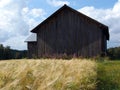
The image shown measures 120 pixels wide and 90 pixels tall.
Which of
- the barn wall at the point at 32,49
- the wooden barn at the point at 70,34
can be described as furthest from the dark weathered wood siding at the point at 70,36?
the barn wall at the point at 32,49

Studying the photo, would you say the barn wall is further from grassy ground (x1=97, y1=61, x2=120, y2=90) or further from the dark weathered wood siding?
grassy ground (x1=97, y1=61, x2=120, y2=90)

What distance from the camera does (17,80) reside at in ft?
16.4

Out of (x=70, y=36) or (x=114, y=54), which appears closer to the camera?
(x=70, y=36)

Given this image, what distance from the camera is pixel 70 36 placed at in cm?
3519

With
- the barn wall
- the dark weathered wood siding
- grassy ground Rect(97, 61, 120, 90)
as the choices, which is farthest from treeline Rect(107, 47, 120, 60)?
grassy ground Rect(97, 61, 120, 90)

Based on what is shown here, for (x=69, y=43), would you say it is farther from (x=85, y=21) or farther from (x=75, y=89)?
(x=75, y=89)

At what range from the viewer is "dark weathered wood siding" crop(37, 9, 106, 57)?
113ft

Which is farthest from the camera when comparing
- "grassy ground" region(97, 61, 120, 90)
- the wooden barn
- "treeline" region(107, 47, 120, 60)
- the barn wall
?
"treeline" region(107, 47, 120, 60)

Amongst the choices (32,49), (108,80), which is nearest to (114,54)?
(32,49)

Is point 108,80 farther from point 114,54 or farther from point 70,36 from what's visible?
point 114,54

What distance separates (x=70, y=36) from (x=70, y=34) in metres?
0.19

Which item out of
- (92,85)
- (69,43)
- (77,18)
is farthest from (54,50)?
(92,85)

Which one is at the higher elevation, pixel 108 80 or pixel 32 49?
pixel 32 49

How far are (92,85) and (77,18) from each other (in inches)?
1136
